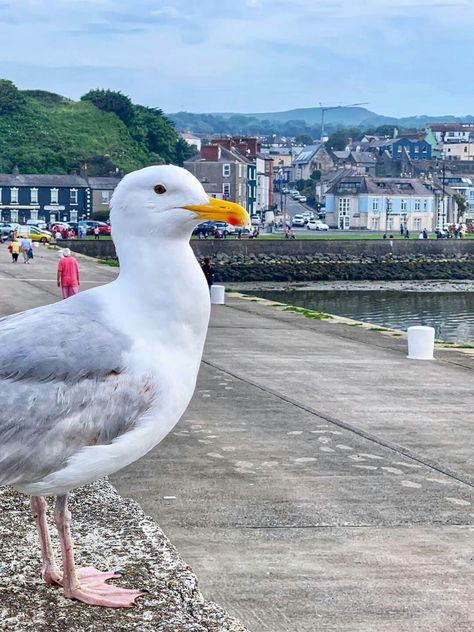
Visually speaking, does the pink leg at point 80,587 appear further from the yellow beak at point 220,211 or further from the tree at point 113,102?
the tree at point 113,102

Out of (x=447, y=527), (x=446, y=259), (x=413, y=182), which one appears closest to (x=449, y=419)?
(x=447, y=527)

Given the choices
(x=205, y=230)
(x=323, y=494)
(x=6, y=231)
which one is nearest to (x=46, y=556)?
(x=323, y=494)

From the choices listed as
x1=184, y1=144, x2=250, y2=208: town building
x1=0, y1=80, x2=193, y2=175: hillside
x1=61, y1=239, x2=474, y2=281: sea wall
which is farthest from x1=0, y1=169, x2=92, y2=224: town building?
x1=61, y1=239, x2=474, y2=281: sea wall

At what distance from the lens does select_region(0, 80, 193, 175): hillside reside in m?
148

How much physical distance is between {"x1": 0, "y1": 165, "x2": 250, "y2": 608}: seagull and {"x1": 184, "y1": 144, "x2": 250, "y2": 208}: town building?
12825cm

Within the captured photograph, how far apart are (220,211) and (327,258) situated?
79897mm

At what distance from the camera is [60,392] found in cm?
459

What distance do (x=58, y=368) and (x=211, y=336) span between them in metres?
18.7

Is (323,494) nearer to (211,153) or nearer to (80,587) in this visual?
(80,587)

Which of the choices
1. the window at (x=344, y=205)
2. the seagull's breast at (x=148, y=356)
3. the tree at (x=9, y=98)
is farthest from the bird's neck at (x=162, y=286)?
the tree at (x=9, y=98)

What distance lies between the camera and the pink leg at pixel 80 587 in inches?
187

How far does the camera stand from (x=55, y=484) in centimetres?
463

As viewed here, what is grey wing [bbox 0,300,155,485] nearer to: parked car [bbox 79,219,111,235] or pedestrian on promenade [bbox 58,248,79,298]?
pedestrian on promenade [bbox 58,248,79,298]

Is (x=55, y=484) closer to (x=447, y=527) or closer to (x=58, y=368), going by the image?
(x=58, y=368)
